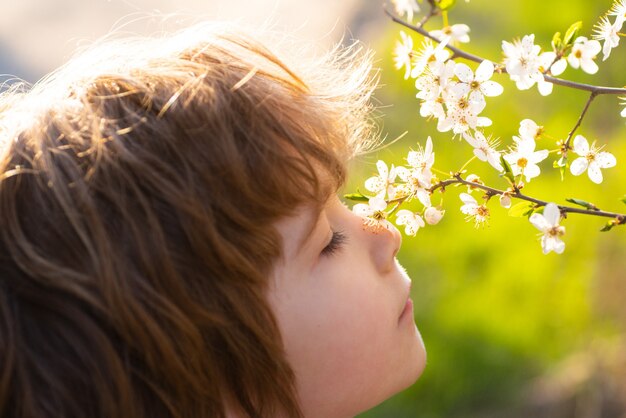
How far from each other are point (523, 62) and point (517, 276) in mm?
4131

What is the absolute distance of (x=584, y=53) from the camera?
34.0 inches

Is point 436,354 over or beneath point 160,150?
beneath

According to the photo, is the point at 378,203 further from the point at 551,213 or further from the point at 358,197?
the point at 551,213

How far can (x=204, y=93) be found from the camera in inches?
37.9

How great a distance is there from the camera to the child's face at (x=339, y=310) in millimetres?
999

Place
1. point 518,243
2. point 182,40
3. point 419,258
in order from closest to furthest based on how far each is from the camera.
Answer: point 182,40 < point 518,243 < point 419,258

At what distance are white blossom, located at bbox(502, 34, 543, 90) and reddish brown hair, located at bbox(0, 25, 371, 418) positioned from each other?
26 cm

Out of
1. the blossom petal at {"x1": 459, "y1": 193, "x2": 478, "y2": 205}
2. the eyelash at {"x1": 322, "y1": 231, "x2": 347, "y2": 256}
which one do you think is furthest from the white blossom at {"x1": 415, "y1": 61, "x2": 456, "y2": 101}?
the eyelash at {"x1": 322, "y1": 231, "x2": 347, "y2": 256}

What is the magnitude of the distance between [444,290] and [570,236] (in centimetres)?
81

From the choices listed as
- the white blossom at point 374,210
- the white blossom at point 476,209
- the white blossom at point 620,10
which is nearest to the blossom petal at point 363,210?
the white blossom at point 374,210

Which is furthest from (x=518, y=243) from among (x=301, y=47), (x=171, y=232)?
(x=171, y=232)

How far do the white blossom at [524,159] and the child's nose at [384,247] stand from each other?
8.4 inches

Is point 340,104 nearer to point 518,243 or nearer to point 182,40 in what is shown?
point 182,40

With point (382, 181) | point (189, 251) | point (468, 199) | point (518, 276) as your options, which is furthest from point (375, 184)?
point (518, 276)
